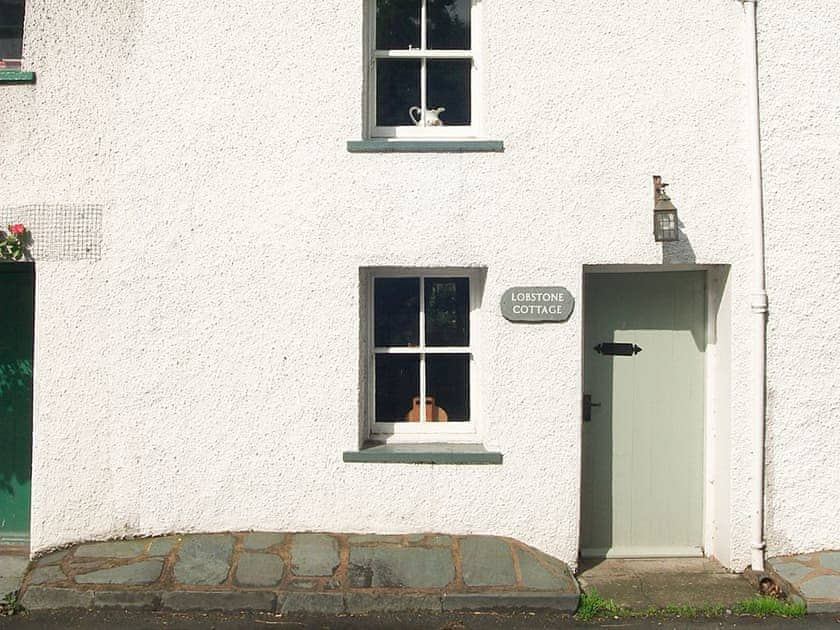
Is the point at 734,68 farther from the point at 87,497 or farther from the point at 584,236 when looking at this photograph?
the point at 87,497

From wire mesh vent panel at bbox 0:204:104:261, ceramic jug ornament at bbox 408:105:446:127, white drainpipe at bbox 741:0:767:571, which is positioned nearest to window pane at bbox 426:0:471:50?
ceramic jug ornament at bbox 408:105:446:127

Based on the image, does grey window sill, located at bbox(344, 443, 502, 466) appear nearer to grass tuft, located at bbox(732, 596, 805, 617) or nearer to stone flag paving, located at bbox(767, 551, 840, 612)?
grass tuft, located at bbox(732, 596, 805, 617)

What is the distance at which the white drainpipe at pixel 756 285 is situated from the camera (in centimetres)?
587

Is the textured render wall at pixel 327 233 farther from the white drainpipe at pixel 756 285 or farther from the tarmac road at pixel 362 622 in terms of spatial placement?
the tarmac road at pixel 362 622

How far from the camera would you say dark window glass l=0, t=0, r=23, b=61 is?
644cm

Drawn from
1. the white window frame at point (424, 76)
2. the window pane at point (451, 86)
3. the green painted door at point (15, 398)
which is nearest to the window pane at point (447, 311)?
the white window frame at point (424, 76)

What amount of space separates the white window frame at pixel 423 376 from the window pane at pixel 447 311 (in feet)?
0.12

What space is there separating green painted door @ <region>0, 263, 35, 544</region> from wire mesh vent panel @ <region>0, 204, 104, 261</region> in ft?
2.03

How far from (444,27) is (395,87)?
0.57 metres

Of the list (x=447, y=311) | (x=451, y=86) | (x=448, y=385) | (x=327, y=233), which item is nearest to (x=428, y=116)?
(x=451, y=86)

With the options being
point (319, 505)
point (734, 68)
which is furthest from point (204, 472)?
point (734, 68)

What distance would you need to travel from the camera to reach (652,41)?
19.4 ft

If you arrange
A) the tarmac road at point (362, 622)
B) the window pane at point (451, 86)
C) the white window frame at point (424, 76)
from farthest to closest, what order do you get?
the window pane at point (451, 86) → the white window frame at point (424, 76) → the tarmac road at point (362, 622)

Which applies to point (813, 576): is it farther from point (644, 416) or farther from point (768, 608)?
point (644, 416)
